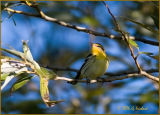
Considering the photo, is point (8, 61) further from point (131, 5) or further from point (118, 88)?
point (131, 5)

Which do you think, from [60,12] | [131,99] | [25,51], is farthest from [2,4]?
[131,99]

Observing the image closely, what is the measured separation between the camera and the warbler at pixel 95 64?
3.02 m

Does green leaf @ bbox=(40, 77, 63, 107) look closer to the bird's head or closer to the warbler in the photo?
the warbler

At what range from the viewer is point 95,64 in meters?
3.10

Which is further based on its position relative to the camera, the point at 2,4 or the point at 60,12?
the point at 60,12

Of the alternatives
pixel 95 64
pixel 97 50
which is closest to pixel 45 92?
pixel 95 64

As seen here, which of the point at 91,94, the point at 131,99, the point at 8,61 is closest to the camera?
the point at 8,61

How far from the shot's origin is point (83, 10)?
4531mm

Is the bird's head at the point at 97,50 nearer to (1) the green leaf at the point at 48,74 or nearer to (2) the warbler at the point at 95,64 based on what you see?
(2) the warbler at the point at 95,64

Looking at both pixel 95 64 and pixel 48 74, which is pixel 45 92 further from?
pixel 95 64

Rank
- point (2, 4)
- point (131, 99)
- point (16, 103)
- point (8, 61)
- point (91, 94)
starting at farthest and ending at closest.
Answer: point (16, 103)
point (91, 94)
point (131, 99)
point (2, 4)
point (8, 61)

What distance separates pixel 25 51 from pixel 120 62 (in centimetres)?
245

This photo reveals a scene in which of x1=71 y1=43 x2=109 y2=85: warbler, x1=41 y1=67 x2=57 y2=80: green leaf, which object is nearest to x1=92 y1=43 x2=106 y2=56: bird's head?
x1=71 y1=43 x2=109 y2=85: warbler

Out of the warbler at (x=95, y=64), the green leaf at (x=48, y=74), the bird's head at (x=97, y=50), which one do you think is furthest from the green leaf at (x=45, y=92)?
the bird's head at (x=97, y=50)
